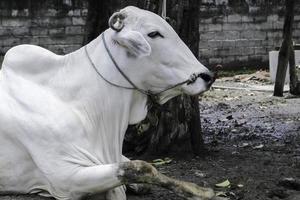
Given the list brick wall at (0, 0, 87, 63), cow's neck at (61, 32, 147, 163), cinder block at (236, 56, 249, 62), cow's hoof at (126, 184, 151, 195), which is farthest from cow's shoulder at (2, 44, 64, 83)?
cinder block at (236, 56, 249, 62)

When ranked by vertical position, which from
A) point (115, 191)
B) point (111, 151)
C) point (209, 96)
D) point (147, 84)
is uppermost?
point (147, 84)

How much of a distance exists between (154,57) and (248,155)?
258cm

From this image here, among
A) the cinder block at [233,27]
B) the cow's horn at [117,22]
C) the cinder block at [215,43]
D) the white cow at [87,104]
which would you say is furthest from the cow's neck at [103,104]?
the cinder block at [233,27]

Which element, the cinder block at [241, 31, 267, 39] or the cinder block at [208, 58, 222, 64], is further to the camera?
the cinder block at [241, 31, 267, 39]

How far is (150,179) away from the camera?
Answer: 118 inches

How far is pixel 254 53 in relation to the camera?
1639cm

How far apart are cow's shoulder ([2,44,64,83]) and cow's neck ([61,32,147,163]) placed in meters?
0.15

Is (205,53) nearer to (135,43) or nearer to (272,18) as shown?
(272,18)

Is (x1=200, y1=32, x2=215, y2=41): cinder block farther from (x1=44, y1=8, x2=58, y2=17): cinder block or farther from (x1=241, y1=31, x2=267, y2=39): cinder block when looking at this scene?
(x1=44, y1=8, x2=58, y2=17): cinder block

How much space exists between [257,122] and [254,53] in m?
8.65

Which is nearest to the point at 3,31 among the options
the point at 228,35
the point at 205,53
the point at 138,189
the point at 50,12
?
the point at 50,12

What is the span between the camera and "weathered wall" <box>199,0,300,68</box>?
15.9 metres

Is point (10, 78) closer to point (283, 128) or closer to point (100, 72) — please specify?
point (100, 72)

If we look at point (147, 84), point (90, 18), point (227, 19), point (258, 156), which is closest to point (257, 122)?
point (258, 156)
